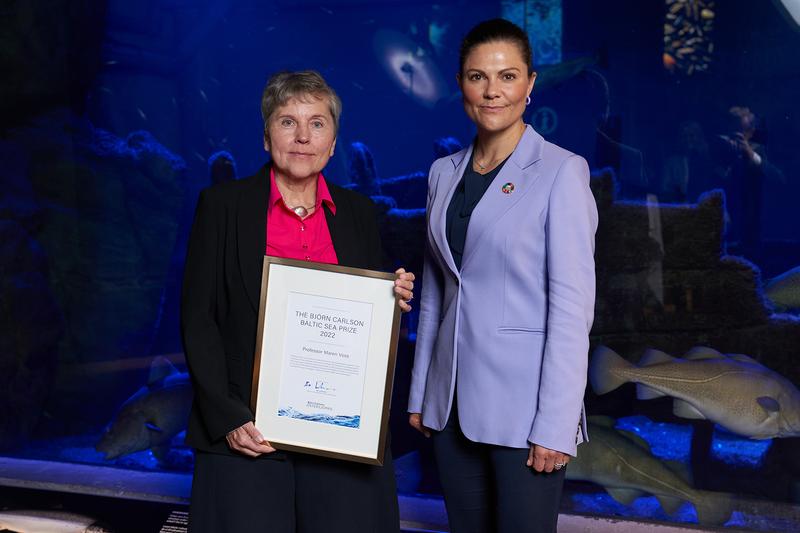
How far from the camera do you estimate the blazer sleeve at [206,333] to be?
76.4 inches

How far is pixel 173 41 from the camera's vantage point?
4.63m

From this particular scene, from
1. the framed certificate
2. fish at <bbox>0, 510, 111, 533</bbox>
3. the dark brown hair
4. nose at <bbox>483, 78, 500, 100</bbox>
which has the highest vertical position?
the dark brown hair

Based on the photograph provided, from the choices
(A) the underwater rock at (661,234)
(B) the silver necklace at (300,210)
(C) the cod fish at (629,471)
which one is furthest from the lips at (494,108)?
(C) the cod fish at (629,471)

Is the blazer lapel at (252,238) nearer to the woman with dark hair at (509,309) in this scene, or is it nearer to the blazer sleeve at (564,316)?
the woman with dark hair at (509,309)

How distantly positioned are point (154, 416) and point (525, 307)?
3.25 metres

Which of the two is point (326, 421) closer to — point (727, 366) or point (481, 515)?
point (481, 515)

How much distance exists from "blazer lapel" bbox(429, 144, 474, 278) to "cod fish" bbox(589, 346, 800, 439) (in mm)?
1974

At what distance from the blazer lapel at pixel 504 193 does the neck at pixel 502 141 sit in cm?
4

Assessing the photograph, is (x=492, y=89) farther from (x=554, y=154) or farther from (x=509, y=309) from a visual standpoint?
(x=509, y=309)

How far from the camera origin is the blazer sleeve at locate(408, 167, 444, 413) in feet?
7.08

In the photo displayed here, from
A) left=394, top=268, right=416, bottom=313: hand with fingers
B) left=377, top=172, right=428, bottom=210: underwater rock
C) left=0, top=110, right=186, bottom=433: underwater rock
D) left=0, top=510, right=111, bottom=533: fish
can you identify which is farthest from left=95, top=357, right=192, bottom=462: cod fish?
left=394, top=268, right=416, bottom=313: hand with fingers

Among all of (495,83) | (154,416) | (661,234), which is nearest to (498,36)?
(495,83)

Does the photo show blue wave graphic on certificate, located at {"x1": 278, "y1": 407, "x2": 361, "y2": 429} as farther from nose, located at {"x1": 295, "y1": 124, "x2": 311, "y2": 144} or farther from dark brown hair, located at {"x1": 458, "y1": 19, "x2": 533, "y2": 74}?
dark brown hair, located at {"x1": 458, "y1": 19, "x2": 533, "y2": 74}

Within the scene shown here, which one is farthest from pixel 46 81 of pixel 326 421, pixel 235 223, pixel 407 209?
pixel 326 421
